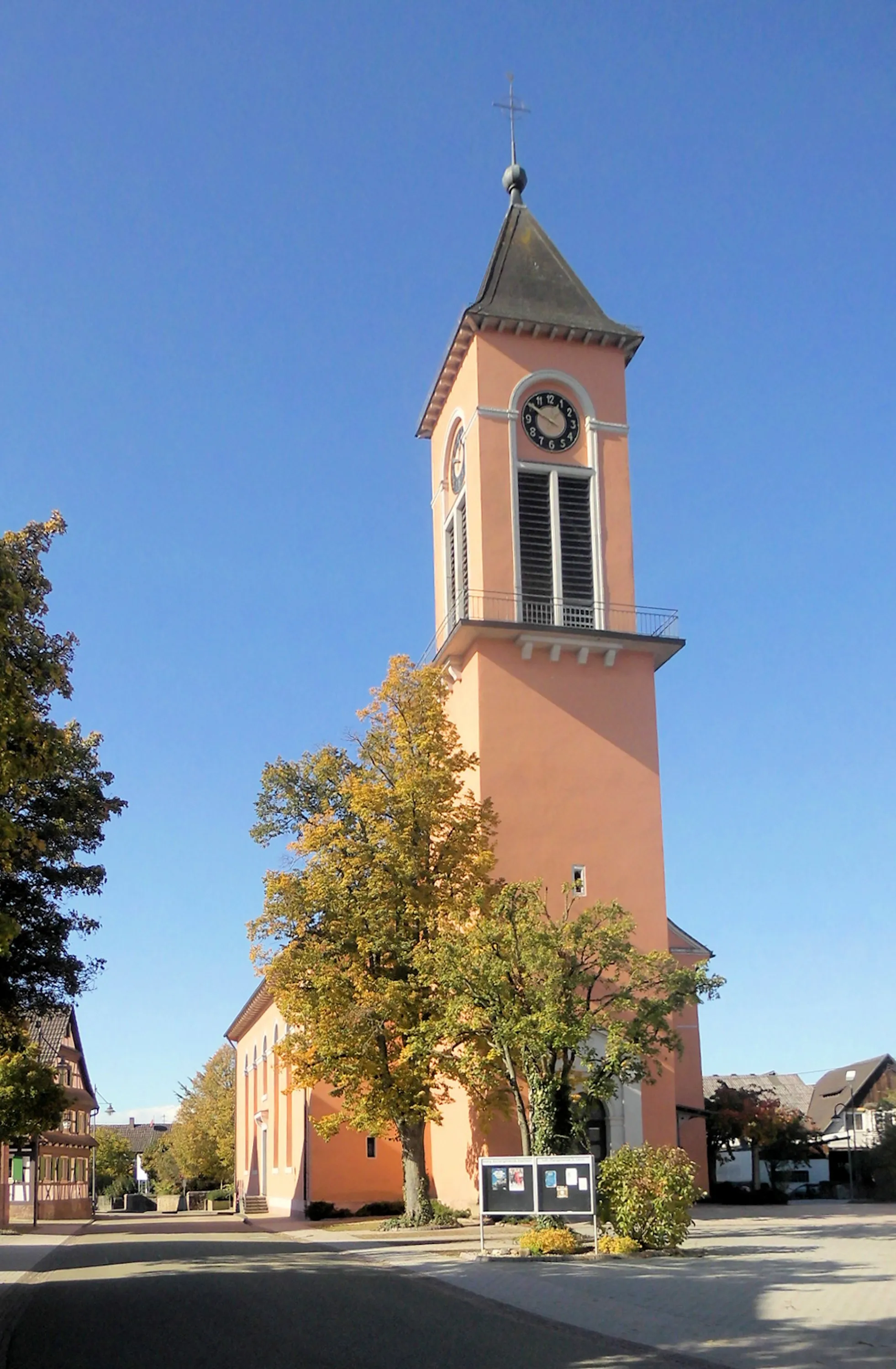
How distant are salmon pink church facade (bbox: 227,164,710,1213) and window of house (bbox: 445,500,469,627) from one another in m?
0.07

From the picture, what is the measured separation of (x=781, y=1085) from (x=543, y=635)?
53.7 metres

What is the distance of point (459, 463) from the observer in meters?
39.5

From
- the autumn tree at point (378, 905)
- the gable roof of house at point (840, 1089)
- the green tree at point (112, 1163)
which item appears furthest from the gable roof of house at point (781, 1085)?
the autumn tree at point (378, 905)

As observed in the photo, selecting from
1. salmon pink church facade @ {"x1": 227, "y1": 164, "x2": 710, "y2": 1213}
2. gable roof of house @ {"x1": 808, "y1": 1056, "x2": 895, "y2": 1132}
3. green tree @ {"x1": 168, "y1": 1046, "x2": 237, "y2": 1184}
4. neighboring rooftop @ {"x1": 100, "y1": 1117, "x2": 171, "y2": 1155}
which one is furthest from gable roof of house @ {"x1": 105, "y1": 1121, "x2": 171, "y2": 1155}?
salmon pink church facade @ {"x1": 227, "y1": 164, "x2": 710, "y2": 1213}

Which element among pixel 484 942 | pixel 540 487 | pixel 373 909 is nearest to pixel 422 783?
pixel 373 909

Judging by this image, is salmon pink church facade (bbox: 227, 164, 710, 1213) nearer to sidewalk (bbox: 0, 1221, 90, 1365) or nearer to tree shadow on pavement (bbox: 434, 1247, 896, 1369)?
sidewalk (bbox: 0, 1221, 90, 1365)

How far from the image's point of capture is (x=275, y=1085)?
50.7 meters

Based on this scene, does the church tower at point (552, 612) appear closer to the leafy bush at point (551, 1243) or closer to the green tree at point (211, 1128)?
the leafy bush at point (551, 1243)

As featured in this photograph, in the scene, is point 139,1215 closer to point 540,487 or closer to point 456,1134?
point 456,1134

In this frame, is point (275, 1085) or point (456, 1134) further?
point (275, 1085)

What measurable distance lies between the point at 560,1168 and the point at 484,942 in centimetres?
535

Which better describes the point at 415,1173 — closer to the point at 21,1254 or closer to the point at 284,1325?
the point at 21,1254

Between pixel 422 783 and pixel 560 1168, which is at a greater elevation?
pixel 422 783

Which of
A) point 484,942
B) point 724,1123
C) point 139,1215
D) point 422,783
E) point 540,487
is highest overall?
point 540,487
